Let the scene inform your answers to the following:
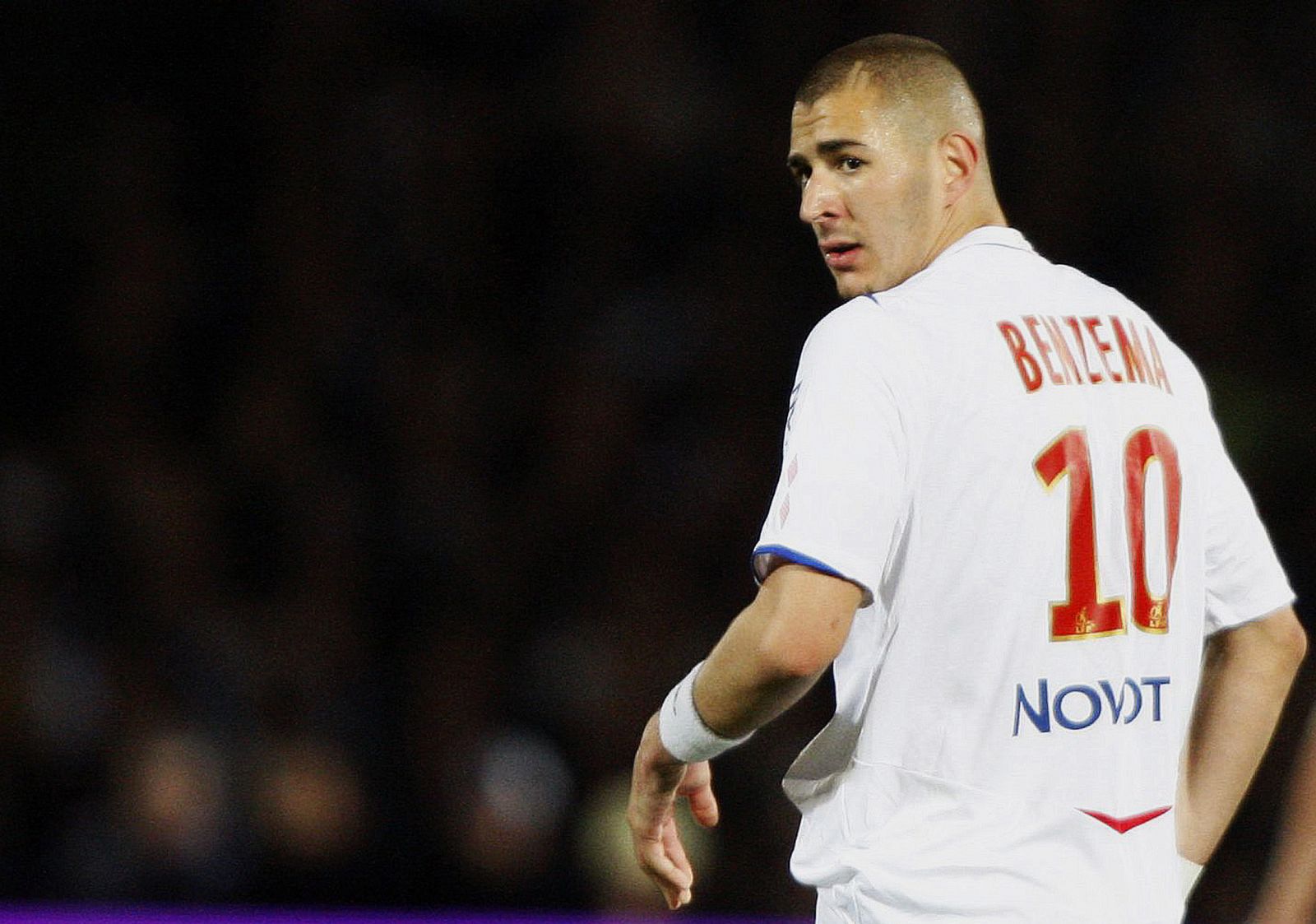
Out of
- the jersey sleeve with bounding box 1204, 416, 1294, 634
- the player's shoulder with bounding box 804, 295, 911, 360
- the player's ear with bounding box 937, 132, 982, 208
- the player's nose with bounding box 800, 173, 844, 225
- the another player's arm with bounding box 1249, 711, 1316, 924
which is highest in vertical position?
the player's ear with bounding box 937, 132, 982, 208

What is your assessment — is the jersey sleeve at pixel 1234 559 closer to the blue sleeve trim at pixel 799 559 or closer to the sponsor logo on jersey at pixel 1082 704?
the sponsor logo on jersey at pixel 1082 704

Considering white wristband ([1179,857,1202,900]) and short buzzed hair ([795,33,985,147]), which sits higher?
short buzzed hair ([795,33,985,147])

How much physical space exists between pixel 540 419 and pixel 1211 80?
3.24 meters

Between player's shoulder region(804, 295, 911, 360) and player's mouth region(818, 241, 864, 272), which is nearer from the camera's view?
player's shoulder region(804, 295, 911, 360)

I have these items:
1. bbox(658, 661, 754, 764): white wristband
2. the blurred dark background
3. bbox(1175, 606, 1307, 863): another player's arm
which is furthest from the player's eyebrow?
the blurred dark background

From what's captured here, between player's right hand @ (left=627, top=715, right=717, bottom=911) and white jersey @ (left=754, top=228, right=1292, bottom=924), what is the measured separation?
5.7 inches

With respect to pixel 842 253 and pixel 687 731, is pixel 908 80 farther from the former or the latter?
pixel 687 731

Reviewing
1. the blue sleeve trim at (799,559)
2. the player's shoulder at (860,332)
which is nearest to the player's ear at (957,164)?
the player's shoulder at (860,332)

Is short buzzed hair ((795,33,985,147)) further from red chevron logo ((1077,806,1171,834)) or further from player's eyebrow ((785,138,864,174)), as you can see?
red chevron logo ((1077,806,1171,834))

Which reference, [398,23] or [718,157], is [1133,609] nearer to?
[718,157]

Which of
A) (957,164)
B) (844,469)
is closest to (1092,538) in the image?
(844,469)

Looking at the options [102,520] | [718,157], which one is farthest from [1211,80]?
[102,520]

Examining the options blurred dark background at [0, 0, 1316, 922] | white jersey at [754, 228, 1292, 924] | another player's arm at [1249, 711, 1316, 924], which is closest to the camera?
white jersey at [754, 228, 1292, 924]

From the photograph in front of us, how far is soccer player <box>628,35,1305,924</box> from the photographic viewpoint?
6.37ft
